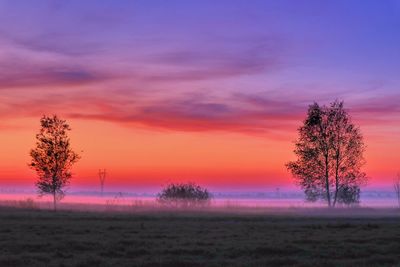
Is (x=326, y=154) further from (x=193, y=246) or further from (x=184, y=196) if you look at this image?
(x=193, y=246)

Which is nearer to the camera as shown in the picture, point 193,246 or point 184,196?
point 193,246

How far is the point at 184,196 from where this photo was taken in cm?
9569

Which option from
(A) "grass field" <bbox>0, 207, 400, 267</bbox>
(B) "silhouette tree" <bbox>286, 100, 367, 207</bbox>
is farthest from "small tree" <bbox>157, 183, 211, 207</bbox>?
(A) "grass field" <bbox>0, 207, 400, 267</bbox>

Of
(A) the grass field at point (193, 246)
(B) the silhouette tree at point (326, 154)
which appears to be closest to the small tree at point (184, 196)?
(B) the silhouette tree at point (326, 154)

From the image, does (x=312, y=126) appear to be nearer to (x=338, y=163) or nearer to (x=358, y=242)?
(x=338, y=163)

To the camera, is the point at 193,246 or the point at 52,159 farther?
the point at 52,159

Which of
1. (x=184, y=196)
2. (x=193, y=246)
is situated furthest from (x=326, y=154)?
(x=193, y=246)

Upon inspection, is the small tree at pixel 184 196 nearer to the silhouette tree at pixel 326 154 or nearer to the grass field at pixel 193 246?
the silhouette tree at pixel 326 154

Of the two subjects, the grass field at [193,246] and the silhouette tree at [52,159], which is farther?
the silhouette tree at [52,159]

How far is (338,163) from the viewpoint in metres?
88.8

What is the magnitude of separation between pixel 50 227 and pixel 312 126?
183 ft

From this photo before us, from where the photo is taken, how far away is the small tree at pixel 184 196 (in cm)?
9462

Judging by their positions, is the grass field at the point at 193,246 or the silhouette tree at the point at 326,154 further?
the silhouette tree at the point at 326,154

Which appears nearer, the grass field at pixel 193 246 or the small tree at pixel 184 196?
the grass field at pixel 193 246
